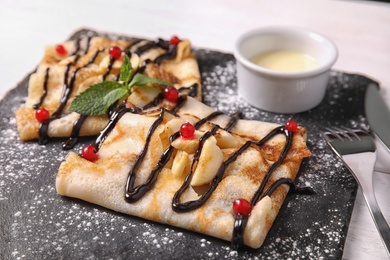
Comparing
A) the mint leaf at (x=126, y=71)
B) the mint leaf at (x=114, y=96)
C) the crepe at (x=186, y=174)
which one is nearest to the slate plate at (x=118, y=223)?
the crepe at (x=186, y=174)

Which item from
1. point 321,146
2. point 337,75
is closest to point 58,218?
point 321,146

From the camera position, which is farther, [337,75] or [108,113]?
[337,75]

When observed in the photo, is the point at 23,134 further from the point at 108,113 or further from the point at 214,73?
the point at 214,73

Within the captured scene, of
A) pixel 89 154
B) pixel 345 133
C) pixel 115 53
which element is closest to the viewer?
pixel 89 154

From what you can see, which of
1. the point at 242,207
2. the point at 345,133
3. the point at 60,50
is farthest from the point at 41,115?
the point at 345,133

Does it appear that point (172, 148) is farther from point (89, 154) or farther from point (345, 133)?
point (345, 133)

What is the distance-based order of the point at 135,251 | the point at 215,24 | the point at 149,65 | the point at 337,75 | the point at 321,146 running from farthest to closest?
the point at 215,24 → the point at 337,75 → the point at 149,65 → the point at 321,146 → the point at 135,251

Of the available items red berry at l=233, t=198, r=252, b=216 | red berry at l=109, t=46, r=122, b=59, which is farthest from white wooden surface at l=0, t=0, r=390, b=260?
red berry at l=233, t=198, r=252, b=216
